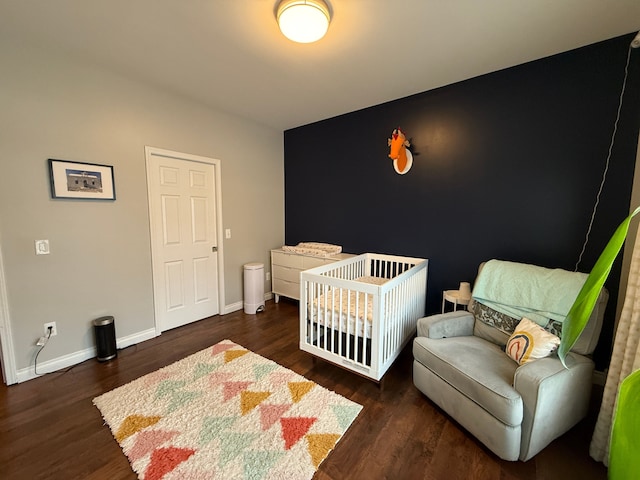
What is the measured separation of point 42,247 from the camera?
83.0 inches

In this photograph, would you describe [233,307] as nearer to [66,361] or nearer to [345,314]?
[66,361]

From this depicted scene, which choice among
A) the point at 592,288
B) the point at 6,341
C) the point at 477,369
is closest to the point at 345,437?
the point at 477,369

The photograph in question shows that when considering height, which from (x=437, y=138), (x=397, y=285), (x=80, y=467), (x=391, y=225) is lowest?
(x=80, y=467)

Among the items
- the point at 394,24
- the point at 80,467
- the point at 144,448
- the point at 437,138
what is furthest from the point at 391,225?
the point at 80,467

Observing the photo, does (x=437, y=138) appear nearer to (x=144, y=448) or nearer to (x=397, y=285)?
(x=397, y=285)

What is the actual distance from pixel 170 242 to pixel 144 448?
1.95 metres

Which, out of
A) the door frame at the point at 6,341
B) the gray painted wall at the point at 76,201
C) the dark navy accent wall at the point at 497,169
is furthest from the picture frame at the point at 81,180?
the dark navy accent wall at the point at 497,169

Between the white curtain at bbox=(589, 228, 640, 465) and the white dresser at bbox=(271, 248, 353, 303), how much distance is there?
2377mm

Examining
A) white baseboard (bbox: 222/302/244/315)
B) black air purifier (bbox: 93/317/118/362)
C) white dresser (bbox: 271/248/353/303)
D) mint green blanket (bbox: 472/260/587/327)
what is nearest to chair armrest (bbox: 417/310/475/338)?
mint green blanket (bbox: 472/260/587/327)

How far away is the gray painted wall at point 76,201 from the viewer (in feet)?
6.49

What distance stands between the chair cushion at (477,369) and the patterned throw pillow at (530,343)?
0.27ft

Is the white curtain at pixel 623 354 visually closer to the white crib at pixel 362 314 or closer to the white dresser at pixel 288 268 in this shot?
the white crib at pixel 362 314

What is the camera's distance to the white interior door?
280 cm

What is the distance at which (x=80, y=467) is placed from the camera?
4.63 ft
